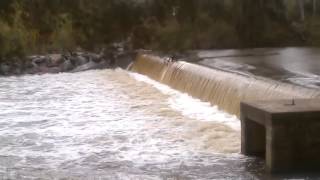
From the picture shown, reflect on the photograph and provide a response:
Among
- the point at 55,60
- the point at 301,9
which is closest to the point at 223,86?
the point at 55,60

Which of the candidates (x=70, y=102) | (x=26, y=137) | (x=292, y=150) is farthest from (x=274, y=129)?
(x=70, y=102)

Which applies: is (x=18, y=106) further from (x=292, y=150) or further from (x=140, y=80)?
(x=292, y=150)

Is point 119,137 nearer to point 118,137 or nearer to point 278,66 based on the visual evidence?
point 118,137

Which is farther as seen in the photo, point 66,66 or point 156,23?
point 156,23

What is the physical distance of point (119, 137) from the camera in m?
10.9

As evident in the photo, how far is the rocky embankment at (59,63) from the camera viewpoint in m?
24.1

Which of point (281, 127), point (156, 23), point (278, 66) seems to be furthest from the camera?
point (156, 23)

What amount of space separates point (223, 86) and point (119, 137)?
361 cm

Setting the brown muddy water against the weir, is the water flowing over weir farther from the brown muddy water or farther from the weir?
the brown muddy water

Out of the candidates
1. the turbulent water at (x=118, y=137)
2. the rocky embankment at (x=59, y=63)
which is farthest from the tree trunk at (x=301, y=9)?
the turbulent water at (x=118, y=137)

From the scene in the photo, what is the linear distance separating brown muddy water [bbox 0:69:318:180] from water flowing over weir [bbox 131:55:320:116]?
0.28m

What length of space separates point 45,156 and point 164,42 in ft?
60.1

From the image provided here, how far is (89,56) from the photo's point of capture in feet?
84.5

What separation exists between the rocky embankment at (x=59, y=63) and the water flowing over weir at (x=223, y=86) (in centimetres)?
554
